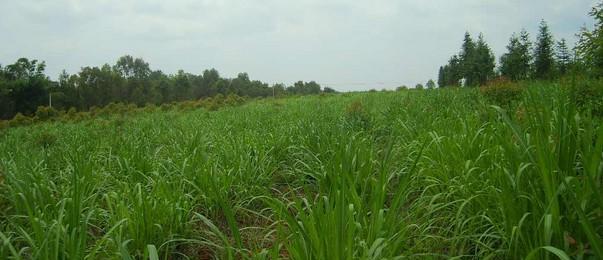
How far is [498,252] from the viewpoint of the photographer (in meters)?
1.67

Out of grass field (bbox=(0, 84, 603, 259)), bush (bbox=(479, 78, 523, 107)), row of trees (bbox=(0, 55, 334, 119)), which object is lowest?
grass field (bbox=(0, 84, 603, 259))

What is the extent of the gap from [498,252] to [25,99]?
43652mm

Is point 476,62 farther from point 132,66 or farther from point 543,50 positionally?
point 132,66

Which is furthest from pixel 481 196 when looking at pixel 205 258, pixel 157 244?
pixel 157 244

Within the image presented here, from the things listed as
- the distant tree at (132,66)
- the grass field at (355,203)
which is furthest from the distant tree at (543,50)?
the distant tree at (132,66)

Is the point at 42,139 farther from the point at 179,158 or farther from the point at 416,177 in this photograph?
the point at 416,177

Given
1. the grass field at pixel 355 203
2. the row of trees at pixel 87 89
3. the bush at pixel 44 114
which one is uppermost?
the row of trees at pixel 87 89

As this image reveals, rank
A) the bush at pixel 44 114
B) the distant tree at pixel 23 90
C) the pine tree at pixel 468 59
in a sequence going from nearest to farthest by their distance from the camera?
the bush at pixel 44 114 < the distant tree at pixel 23 90 < the pine tree at pixel 468 59

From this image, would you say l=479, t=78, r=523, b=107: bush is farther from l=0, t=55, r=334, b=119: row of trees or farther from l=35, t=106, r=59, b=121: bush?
l=0, t=55, r=334, b=119: row of trees

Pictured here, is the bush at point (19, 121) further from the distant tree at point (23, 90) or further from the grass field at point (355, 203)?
the distant tree at point (23, 90)

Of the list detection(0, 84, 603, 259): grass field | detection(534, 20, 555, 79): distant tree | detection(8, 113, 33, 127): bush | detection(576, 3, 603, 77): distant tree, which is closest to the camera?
detection(0, 84, 603, 259): grass field

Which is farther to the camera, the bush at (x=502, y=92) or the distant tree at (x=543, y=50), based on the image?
the distant tree at (x=543, y=50)

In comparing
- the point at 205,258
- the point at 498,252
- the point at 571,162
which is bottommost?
the point at 205,258

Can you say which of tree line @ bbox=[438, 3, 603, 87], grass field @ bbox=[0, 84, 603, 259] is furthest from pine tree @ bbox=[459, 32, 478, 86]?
grass field @ bbox=[0, 84, 603, 259]
